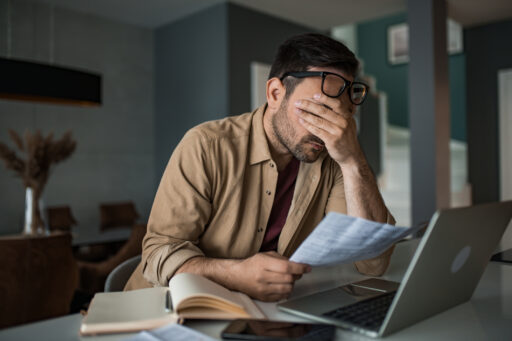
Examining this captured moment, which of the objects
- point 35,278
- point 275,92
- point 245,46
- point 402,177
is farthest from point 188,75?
point 275,92

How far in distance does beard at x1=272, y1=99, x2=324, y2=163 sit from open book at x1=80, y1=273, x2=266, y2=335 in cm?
58

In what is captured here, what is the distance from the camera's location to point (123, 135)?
5203 millimetres

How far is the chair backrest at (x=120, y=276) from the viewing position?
1.18 m

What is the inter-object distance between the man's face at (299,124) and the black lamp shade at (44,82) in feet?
5.70

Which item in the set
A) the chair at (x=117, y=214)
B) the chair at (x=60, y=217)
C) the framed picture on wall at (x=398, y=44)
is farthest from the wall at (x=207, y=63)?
the framed picture on wall at (x=398, y=44)

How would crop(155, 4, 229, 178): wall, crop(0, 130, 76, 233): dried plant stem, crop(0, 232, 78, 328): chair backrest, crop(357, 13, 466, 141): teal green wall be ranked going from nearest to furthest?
crop(0, 232, 78, 328): chair backrest
crop(0, 130, 76, 233): dried plant stem
crop(155, 4, 229, 178): wall
crop(357, 13, 466, 141): teal green wall

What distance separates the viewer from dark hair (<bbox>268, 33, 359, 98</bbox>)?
1.20 meters

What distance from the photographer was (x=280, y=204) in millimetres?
1374

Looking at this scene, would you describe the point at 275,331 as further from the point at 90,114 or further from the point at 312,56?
the point at 90,114

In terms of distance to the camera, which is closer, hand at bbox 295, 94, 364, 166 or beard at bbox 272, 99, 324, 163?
hand at bbox 295, 94, 364, 166

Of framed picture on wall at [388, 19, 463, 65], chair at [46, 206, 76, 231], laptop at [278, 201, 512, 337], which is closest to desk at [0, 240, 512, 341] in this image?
laptop at [278, 201, 512, 337]

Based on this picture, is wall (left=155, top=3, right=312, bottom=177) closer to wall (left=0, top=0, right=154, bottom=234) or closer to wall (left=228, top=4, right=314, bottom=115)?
wall (left=228, top=4, right=314, bottom=115)

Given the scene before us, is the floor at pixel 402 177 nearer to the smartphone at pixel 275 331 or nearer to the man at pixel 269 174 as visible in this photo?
the man at pixel 269 174

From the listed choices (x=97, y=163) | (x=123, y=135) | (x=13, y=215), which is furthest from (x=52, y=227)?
(x=123, y=135)
